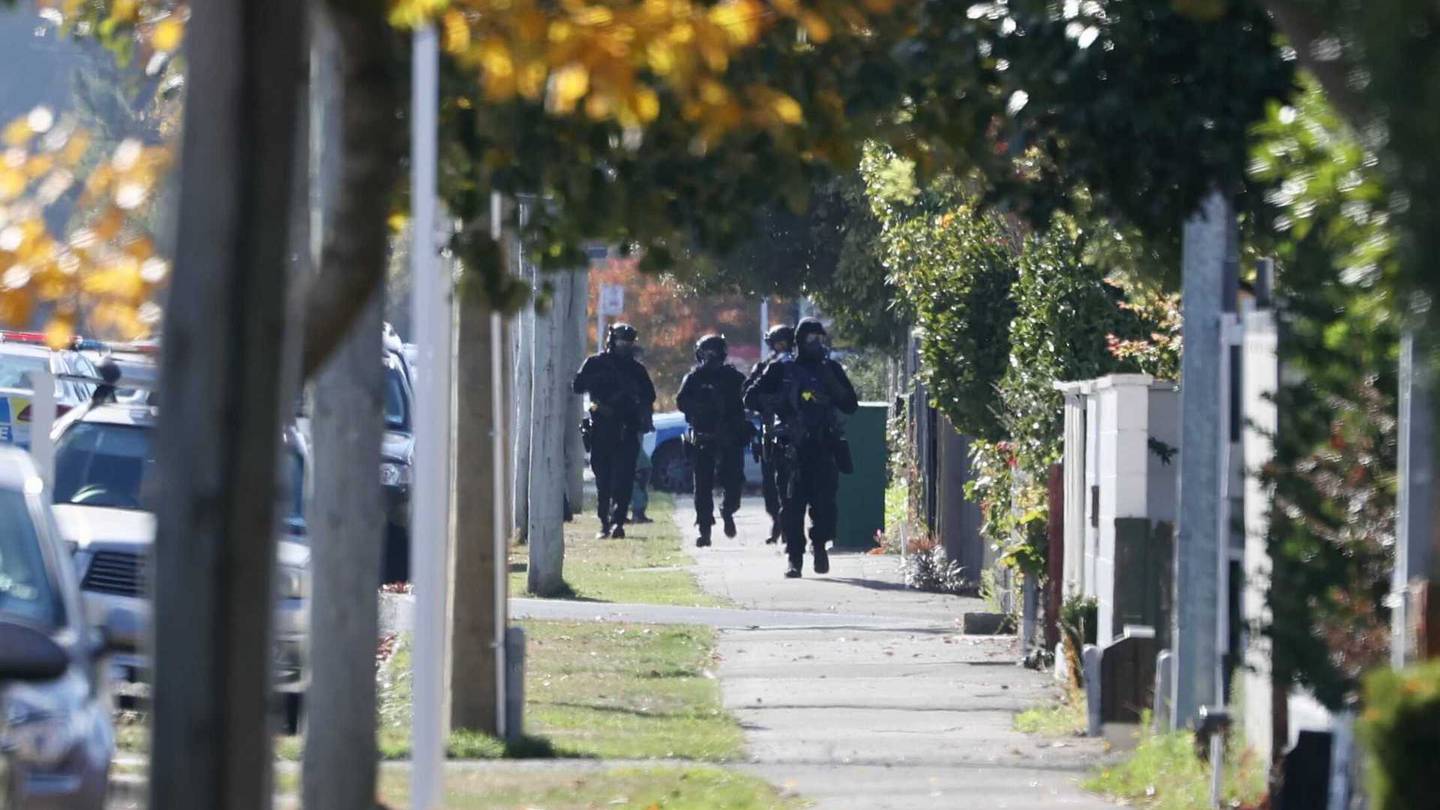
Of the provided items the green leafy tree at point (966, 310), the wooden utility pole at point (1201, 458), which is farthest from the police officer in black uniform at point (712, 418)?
the wooden utility pole at point (1201, 458)

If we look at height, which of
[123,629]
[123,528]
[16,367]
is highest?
[16,367]

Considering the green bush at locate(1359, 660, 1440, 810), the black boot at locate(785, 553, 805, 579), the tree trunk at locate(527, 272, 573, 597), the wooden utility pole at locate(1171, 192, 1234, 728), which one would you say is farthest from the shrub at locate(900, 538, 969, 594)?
the green bush at locate(1359, 660, 1440, 810)

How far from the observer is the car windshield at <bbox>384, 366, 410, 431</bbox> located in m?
17.3

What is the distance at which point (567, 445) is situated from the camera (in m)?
28.7

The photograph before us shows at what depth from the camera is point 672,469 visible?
114 feet

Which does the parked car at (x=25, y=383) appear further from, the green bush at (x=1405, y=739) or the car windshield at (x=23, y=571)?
the green bush at (x=1405, y=739)

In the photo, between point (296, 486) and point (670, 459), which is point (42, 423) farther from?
point (670, 459)

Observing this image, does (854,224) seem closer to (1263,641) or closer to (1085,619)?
(1085,619)

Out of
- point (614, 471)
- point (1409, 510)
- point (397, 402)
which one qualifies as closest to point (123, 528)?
point (397, 402)

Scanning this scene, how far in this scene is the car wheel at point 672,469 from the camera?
34.4m

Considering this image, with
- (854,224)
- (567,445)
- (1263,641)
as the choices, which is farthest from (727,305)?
(1263,641)

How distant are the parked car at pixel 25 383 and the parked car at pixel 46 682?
8.84 metres

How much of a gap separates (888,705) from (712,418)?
373 inches

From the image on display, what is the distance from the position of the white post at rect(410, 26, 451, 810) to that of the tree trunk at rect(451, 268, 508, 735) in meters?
2.89
